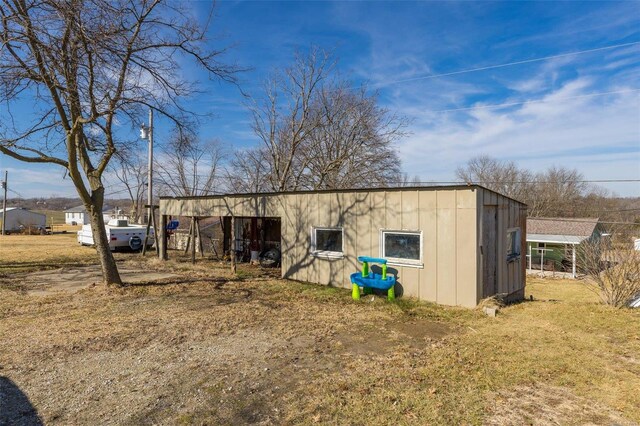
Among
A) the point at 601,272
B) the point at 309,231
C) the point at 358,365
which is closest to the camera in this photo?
the point at 358,365

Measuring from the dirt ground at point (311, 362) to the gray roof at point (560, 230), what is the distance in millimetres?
18007

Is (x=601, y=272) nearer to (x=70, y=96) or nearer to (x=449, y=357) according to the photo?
(x=449, y=357)

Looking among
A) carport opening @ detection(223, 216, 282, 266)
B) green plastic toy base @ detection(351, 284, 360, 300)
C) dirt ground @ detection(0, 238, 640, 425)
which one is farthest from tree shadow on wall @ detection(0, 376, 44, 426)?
carport opening @ detection(223, 216, 282, 266)

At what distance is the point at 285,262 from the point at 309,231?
131cm

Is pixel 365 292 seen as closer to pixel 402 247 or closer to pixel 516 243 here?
pixel 402 247

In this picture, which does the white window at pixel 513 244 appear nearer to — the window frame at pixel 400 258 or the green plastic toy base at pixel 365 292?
the window frame at pixel 400 258

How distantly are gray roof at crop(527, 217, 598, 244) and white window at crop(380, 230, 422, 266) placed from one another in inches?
740

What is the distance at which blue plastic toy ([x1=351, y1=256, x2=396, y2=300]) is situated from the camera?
8.18 metres

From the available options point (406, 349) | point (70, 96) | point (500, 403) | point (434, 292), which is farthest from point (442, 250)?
point (70, 96)

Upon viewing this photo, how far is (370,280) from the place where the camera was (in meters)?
8.38

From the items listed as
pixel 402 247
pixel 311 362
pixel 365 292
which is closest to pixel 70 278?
pixel 365 292

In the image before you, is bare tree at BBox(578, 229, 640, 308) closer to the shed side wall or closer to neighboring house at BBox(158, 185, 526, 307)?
neighboring house at BBox(158, 185, 526, 307)

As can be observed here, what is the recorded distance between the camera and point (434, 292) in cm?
796

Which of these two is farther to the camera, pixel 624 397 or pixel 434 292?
pixel 434 292
